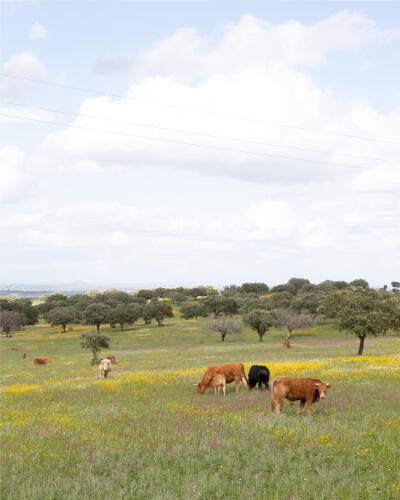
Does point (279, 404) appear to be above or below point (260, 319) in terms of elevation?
above

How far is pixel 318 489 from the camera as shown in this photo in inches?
350

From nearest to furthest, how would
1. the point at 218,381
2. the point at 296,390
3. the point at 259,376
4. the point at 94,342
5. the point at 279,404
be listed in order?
the point at 279,404, the point at 296,390, the point at 218,381, the point at 259,376, the point at 94,342

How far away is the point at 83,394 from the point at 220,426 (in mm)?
12795

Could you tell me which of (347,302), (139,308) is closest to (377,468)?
(347,302)

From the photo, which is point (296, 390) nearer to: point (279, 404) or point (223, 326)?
point (279, 404)

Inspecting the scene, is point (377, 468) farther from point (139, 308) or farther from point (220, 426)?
point (139, 308)

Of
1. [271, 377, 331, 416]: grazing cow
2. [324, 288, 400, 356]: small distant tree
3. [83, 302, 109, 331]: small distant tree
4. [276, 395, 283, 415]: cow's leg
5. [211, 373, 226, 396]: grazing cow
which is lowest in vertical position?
[83, 302, 109, 331]: small distant tree

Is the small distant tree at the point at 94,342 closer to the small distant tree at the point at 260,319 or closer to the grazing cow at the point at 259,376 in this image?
the grazing cow at the point at 259,376

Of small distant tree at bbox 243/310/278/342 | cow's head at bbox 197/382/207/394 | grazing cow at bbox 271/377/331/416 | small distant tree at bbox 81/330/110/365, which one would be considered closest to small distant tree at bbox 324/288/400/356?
cow's head at bbox 197/382/207/394

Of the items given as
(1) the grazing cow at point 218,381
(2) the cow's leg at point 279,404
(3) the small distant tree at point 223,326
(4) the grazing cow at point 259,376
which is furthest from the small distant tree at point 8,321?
(2) the cow's leg at point 279,404

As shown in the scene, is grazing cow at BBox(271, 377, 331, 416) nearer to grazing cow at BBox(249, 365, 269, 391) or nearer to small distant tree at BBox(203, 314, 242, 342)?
grazing cow at BBox(249, 365, 269, 391)

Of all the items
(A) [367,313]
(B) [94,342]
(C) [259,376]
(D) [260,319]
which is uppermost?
(A) [367,313]

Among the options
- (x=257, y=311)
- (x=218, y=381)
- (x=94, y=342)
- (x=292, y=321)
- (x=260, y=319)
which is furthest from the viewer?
(x=292, y=321)

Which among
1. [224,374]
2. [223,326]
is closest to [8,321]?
[223,326]
